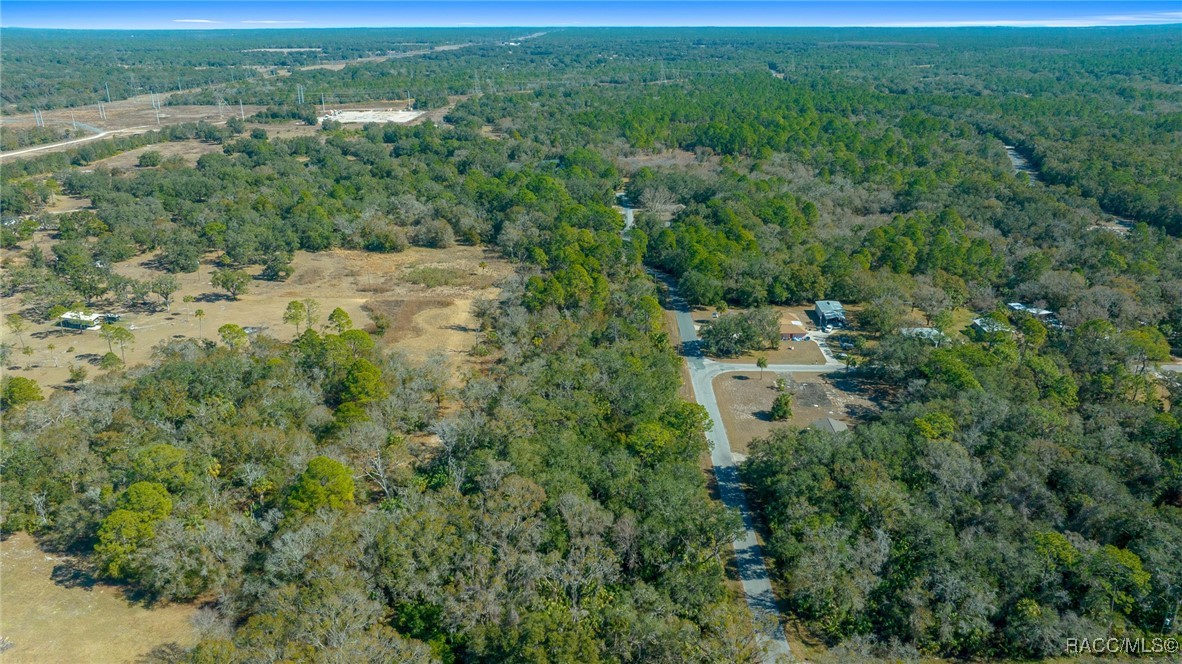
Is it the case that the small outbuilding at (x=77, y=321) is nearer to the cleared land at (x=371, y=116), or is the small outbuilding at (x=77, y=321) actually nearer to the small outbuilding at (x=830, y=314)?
the small outbuilding at (x=830, y=314)

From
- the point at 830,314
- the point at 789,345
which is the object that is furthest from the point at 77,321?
the point at 830,314

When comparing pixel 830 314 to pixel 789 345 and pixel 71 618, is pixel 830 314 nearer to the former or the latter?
pixel 789 345

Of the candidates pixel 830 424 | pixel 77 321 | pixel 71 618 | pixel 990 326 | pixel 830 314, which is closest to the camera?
pixel 71 618

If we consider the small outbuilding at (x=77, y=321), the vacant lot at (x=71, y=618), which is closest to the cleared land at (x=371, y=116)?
the small outbuilding at (x=77, y=321)

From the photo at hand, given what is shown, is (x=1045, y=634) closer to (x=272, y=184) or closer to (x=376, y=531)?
(x=376, y=531)

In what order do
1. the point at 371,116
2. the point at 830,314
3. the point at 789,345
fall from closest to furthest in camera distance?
the point at 789,345, the point at 830,314, the point at 371,116

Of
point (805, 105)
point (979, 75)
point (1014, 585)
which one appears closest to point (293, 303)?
point (1014, 585)
